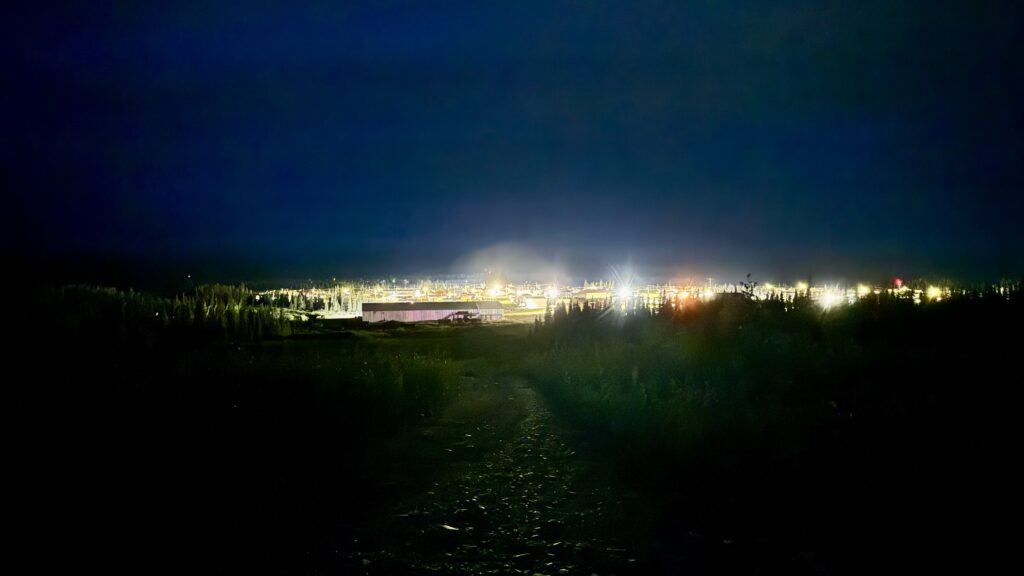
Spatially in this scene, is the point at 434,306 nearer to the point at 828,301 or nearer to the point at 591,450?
the point at 828,301

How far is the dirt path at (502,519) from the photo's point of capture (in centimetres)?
516

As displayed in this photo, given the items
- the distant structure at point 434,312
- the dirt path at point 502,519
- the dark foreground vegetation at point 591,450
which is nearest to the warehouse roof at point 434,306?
the distant structure at point 434,312

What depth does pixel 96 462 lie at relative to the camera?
673 cm

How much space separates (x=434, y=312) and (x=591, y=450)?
134ft

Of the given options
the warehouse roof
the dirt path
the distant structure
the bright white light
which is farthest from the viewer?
the warehouse roof

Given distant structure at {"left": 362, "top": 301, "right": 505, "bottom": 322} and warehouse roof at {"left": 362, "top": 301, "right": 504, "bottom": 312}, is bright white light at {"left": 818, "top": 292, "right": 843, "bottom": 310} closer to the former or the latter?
distant structure at {"left": 362, "top": 301, "right": 505, "bottom": 322}

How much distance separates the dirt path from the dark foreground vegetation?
0.04m

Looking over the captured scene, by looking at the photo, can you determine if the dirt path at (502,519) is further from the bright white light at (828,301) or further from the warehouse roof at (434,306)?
the warehouse roof at (434,306)

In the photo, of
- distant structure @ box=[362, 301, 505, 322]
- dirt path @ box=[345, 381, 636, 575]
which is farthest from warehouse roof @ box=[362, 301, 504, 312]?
dirt path @ box=[345, 381, 636, 575]

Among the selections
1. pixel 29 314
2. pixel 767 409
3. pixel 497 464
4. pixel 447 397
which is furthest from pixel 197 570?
pixel 29 314

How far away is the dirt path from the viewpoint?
5.16 m

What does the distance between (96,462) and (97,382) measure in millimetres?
2626

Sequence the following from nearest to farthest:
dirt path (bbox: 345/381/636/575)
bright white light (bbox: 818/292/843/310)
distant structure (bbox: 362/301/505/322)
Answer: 1. dirt path (bbox: 345/381/636/575)
2. bright white light (bbox: 818/292/843/310)
3. distant structure (bbox: 362/301/505/322)

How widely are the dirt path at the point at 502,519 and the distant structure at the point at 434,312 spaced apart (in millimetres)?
35086
